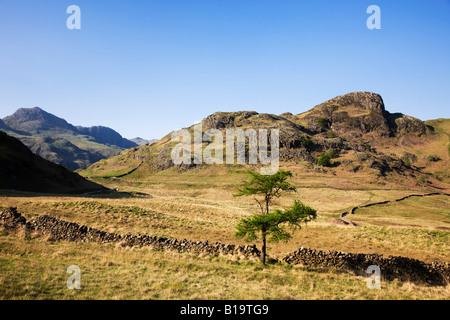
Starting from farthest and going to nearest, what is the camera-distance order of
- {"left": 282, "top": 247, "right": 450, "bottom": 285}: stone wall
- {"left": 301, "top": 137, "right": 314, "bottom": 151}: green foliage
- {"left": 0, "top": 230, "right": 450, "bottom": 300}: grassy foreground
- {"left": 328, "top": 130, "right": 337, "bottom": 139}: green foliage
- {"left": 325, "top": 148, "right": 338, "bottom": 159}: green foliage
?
{"left": 328, "top": 130, "right": 337, "bottom": 139}: green foliage < {"left": 301, "top": 137, "right": 314, "bottom": 151}: green foliage < {"left": 325, "top": 148, "right": 338, "bottom": 159}: green foliage < {"left": 282, "top": 247, "right": 450, "bottom": 285}: stone wall < {"left": 0, "top": 230, "right": 450, "bottom": 300}: grassy foreground

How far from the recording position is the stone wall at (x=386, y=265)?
63.1 feet

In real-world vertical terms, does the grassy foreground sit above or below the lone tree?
below

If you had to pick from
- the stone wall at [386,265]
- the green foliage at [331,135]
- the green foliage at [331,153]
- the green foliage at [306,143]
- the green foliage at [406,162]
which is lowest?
the stone wall at [386,265]

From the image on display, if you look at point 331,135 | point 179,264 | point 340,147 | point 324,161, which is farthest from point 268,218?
point 331,135

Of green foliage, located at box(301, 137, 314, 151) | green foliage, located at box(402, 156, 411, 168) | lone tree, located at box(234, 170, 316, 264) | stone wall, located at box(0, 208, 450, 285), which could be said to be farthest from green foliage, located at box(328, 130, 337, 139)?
lone tree, located at box(234, 170, 316, 264)

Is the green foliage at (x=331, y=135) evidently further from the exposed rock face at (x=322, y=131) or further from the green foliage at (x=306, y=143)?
the green foliage at (x=306, y=143)

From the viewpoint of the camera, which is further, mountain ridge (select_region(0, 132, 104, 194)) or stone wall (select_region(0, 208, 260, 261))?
mountain ridge (select_region(0, 132, 104, 194))

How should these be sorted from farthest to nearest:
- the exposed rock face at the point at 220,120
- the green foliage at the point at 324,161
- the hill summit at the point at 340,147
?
1. the exposed rock face at the point at 220,120
2. the hill summit at the point at 340,147
3. the green foliage at the point at 324,161

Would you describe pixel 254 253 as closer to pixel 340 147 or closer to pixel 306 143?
pixel 306 143

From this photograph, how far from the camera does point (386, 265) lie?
1988 centimetres

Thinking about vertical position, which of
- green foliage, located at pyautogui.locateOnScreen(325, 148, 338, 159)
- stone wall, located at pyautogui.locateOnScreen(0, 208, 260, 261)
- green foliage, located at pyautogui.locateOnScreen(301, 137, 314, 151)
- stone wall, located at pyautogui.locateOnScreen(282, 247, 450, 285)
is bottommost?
stone wall, located at pyautogui.locateOnScreen(282, 247, 450, 285)

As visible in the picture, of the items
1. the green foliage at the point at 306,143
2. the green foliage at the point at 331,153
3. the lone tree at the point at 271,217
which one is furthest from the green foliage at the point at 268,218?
the green foliage at the point at 306,143

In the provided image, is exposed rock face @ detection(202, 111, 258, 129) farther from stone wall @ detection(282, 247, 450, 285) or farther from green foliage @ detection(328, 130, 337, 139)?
stone wall @ detection(282, 247, 450, 285)

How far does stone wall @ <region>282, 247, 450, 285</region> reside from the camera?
19.2m
